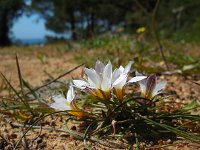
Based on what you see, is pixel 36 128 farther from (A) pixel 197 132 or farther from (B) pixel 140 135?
(A) pixel 197 132

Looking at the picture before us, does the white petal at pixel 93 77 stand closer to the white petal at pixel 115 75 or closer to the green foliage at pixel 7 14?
the white petal at pixel 115 75

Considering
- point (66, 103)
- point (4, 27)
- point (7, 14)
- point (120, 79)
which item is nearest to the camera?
point (120, 79)

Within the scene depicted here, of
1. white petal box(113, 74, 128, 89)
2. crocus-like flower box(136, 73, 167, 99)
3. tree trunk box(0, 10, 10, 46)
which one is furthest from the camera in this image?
tree trunk box(0, 10, 10, 46)

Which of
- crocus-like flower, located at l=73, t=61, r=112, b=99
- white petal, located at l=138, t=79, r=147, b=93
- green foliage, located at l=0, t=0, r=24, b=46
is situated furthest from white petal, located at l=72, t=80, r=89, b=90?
green foliage, located at l=0, t=0, r=24, b=46

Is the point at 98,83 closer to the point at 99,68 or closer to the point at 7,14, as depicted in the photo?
the point at 99,68

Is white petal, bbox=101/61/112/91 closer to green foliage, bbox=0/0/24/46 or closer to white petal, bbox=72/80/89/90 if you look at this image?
white petal, bbox=72/80/89/90

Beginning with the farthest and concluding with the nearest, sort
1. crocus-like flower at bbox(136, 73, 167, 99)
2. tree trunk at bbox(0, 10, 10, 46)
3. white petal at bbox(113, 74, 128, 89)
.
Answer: tree trunk at bbox(0, 10, 10, 46) → crocus-like flower at bbox(136, 73, 167, 99) → white petal at bbox(113, 74, 128, 89)

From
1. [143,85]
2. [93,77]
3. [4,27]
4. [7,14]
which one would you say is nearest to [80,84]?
[93,77]
